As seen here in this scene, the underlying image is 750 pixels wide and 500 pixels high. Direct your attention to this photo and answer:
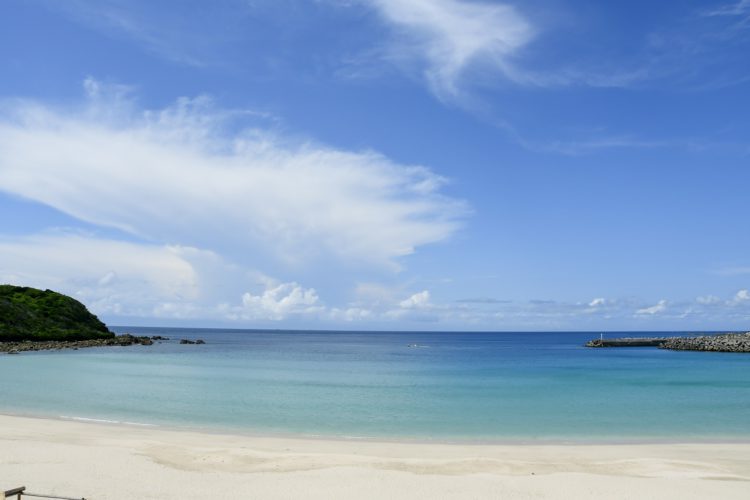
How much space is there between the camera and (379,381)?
166 feet

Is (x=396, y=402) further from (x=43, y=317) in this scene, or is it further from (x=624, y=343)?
(x=624, y=343)

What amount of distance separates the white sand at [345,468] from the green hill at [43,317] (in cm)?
8823

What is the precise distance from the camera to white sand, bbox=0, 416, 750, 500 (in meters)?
16.1

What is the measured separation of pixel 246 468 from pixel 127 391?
24.9 meters

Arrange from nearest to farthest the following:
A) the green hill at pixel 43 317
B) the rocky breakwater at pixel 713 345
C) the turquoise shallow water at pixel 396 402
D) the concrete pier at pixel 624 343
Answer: the turquoise shallow water at pixel 396 402
the green hill at pixel 43 317
the rocky breakwater at pixel 713 345
the concrete pier at pixel 624 343

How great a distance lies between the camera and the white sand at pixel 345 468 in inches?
635

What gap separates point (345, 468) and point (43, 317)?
11332 centimetres

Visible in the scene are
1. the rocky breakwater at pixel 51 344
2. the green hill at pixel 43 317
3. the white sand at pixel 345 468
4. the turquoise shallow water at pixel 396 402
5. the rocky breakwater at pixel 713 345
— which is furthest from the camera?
the rocky breakwater at pixel 713 345

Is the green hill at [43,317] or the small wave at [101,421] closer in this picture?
the small wave at [101,421]

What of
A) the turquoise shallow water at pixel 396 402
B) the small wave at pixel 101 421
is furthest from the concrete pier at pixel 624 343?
the small wave at pixel 101 421

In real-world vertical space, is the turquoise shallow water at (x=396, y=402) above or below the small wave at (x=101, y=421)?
below

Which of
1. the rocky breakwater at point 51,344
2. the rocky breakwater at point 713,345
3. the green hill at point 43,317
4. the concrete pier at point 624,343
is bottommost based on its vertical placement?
the concrete pier at point 624,343

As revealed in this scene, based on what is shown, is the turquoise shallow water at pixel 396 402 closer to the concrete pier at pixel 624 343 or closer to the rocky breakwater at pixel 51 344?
the rocky breakwater at pixel 51 344

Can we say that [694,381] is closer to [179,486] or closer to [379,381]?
[379,381]
